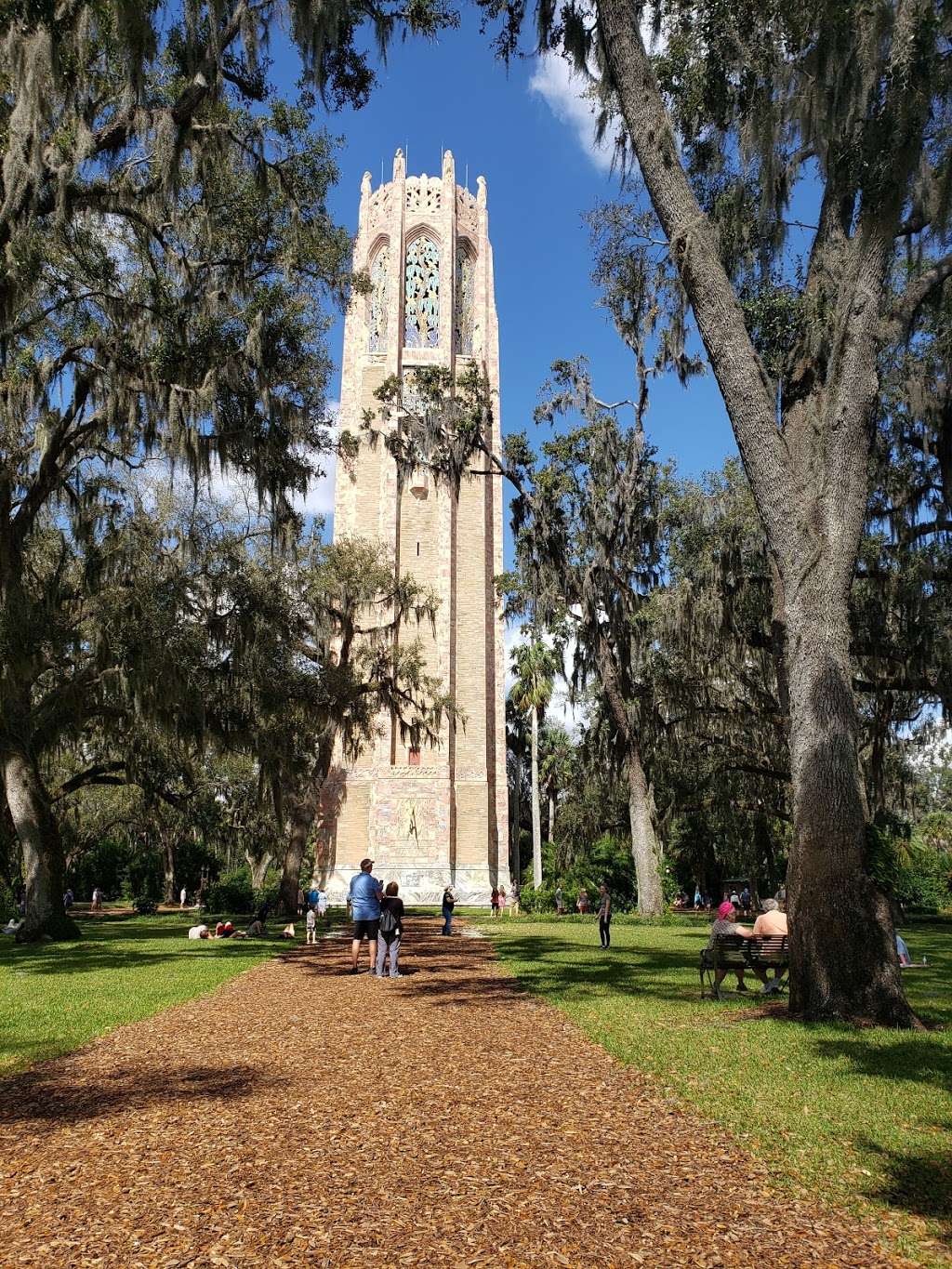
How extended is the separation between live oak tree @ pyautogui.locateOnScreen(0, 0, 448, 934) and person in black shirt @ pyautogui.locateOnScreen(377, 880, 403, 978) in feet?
21.4

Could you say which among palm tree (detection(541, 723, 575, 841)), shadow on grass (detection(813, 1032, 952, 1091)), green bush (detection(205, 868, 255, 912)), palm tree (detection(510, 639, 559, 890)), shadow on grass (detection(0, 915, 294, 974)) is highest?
palm tree (detection(510, 639, 559, 890))

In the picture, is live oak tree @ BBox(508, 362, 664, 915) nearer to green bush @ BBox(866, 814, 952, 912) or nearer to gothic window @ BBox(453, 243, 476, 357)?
green bush @ BBox(866, 814, 952, 912)

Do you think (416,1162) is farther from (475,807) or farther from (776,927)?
(475,807)

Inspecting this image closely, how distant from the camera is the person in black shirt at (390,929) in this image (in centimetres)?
1127

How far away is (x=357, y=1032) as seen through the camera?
7.46 metres

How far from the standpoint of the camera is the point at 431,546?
3828 cm

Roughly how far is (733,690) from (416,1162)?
22.0m

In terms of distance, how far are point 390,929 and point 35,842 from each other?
Answer: 8396 mm

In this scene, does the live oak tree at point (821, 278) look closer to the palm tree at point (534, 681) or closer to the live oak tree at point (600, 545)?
the live oak tree at point (600, 545)

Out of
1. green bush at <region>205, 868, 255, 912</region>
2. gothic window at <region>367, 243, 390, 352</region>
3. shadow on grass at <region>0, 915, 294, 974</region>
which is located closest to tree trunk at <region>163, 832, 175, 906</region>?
green bush at <region>205, 868, 255, 912</region>

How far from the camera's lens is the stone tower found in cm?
3497

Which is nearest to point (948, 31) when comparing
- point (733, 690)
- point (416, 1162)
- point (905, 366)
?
point (905, 366)

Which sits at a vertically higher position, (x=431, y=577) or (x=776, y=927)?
(x=431, y=577)

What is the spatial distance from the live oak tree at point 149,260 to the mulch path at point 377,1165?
855 cm
